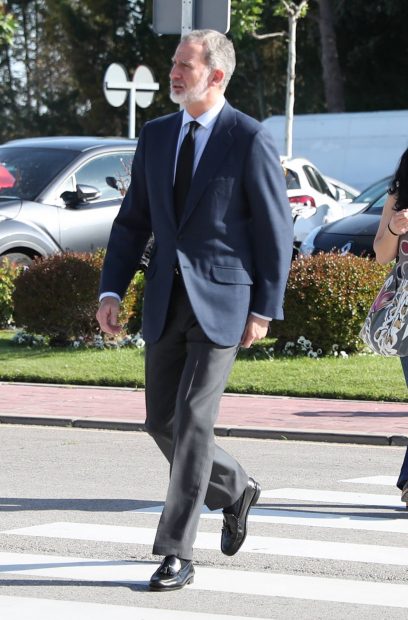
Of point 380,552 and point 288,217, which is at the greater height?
point 288,217

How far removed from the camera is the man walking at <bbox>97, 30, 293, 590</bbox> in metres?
5.48

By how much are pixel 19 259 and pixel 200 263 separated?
993 cm

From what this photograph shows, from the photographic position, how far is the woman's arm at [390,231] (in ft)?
21.5

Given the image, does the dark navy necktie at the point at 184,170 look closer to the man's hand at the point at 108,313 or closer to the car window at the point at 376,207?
the man's hand at the point at 108,313

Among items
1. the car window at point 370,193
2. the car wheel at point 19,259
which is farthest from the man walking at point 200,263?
the car window at point 370,193

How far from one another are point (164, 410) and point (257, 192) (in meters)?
0.91

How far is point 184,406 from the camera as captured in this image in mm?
5473

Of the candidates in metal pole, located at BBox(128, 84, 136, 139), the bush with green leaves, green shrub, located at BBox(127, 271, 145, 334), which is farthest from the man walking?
metal pole, located at BBox(128, 84, 136, 139)

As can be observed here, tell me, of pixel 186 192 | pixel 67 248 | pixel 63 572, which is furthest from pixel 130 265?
pixel 67 248

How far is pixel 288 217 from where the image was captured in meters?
5.59

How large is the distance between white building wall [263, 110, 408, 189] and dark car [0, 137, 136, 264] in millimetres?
11515

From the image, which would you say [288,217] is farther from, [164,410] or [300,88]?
[300,88]

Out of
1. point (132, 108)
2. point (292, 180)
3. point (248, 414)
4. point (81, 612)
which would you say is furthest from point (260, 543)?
point (292, 180)

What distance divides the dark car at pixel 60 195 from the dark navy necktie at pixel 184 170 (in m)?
9.26
